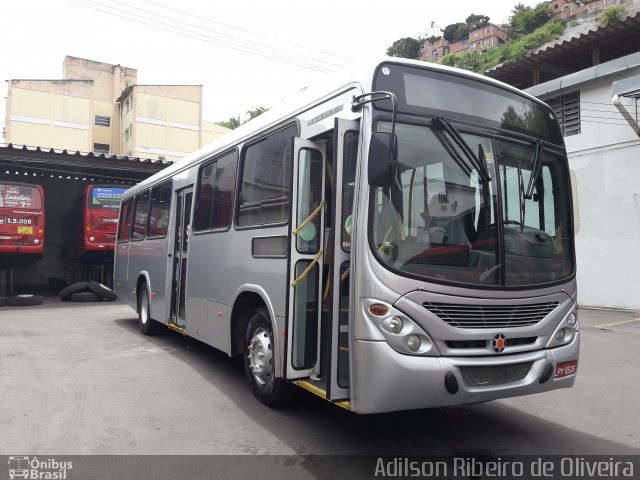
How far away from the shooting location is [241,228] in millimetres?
5535

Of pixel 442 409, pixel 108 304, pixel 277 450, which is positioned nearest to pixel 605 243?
pixel 442 409

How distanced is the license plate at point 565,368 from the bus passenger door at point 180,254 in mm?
4918

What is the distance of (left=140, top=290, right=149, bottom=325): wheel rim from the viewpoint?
9086 millimetres

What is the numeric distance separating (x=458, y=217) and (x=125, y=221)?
28.8 ft

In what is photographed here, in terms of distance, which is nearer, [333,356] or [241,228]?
[333,356]

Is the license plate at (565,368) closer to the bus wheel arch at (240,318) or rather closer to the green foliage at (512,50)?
the bus wheel arch at (240,318)

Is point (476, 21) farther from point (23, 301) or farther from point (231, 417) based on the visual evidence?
point (231, 417)

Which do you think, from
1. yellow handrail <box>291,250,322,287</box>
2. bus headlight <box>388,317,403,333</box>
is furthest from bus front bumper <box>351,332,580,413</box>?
yellow handrail <box>291,250,322,287</box>

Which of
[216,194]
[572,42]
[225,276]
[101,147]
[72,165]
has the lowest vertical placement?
[225,276]

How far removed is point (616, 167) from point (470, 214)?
442 inches

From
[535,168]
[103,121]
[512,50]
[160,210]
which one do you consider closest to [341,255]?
[535,168]

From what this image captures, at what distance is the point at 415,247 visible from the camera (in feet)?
12.0

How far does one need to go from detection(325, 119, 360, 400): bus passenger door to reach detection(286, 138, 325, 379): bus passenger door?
1.10 ft

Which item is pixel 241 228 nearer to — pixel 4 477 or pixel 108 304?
pixel 4 477
